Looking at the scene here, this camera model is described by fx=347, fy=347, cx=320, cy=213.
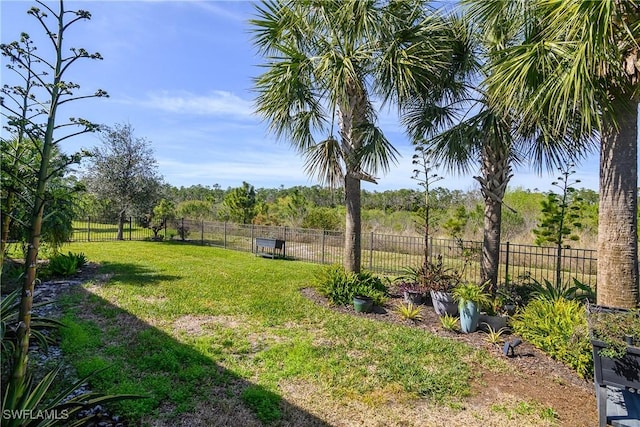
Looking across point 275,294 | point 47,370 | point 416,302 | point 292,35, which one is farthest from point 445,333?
point 292,35

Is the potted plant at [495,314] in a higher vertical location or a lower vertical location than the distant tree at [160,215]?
lower

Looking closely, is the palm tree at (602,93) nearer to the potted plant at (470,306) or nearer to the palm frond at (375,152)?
the potted plant at (470,306)

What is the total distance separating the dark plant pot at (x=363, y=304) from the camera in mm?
5844

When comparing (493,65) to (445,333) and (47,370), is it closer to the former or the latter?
(445,333)

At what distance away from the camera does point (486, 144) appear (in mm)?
5688

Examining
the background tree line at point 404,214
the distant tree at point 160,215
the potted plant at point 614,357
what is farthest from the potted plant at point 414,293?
the distant tree at point 160,215

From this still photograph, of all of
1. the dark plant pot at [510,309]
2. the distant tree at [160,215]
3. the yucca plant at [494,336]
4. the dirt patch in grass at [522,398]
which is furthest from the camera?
the distant tree at [160,215]

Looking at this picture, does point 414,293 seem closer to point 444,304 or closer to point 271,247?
point 444,304

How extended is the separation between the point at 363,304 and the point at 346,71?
390cm

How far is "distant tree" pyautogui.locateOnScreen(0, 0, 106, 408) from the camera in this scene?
1.90m

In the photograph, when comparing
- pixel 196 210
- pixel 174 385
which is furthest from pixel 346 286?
pixel 196 210

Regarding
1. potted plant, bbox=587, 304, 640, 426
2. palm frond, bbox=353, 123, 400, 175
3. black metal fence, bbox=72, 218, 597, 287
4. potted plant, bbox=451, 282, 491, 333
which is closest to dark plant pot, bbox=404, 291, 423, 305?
potted plant, bbox=451, 282, 491, 333

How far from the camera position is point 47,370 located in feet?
11.4

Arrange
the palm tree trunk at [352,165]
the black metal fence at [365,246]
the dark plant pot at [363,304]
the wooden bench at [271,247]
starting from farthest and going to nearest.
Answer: the wooden bench at [271,247] → the black metal fence at [365,246] → the palm tree trunk at [352,165] → the dark plant pot at [363,304]
